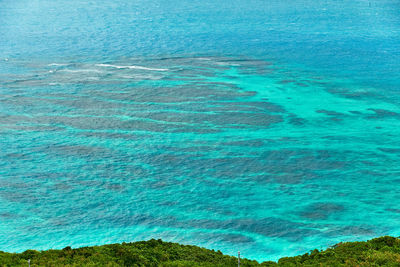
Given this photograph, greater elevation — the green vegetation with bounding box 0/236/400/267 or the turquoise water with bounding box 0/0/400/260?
the turquoise water with bounding box 0/0/400/260

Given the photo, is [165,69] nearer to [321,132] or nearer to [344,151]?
[321,132]

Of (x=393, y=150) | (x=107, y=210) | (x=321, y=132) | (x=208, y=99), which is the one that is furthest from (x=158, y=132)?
→ (x=393, y=150)

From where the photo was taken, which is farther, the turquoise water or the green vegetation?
the turquoise water

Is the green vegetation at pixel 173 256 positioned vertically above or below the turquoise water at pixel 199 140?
below

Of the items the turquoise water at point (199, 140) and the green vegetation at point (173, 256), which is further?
the turquoise water at point (199, 140)
